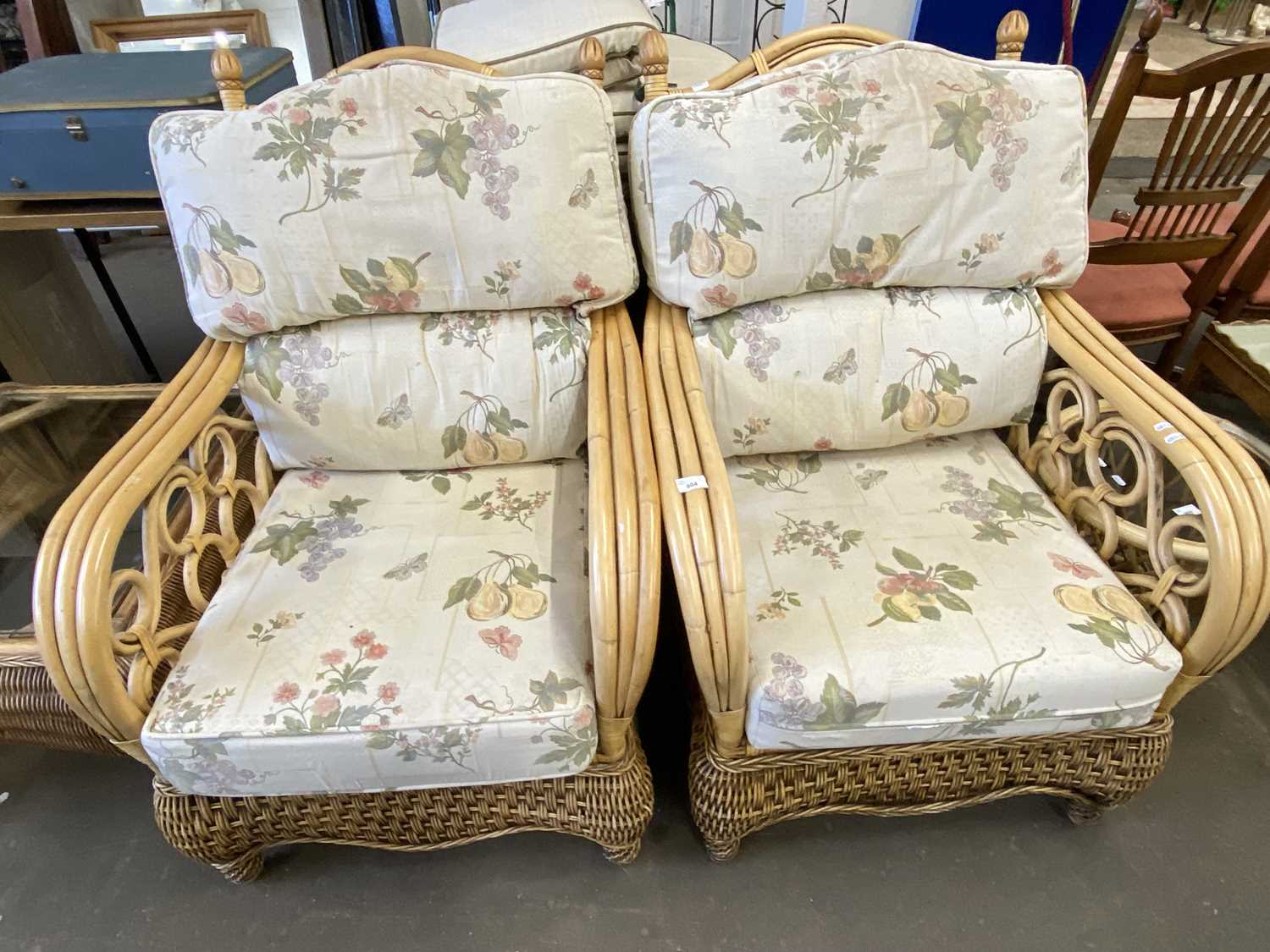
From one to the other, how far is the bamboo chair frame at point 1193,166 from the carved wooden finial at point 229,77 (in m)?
1.39

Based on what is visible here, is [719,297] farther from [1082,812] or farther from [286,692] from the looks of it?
[1082,812]

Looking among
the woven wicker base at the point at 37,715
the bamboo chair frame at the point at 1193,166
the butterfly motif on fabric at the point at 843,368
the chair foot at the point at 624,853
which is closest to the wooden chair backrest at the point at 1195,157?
the bamboo chair frame at the point at 1193,166

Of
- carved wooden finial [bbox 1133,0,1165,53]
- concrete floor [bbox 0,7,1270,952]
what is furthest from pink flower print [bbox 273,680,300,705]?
carved wooden finial [bbox 1133,0,1165,53]

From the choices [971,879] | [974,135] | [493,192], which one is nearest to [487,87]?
[493,192]

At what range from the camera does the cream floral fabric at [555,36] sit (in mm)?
1041

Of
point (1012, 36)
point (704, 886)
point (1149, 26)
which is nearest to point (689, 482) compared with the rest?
point (704, 886)

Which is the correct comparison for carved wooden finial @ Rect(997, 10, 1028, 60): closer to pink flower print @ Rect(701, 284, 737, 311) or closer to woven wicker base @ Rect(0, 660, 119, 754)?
pink flower print @ Rect(701, 284, 737, 311)

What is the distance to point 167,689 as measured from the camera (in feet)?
2.77

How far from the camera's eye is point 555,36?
1.04m

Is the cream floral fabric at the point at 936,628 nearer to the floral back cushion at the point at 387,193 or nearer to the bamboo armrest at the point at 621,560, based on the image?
the bamboo armrest at the point at 621,560

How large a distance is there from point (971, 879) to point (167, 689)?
3.70 ft

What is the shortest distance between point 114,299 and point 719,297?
1799mm

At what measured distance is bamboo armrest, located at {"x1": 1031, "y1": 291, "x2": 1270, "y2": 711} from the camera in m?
0.80

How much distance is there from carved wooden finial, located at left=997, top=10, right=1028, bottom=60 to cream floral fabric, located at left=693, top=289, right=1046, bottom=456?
33cm
